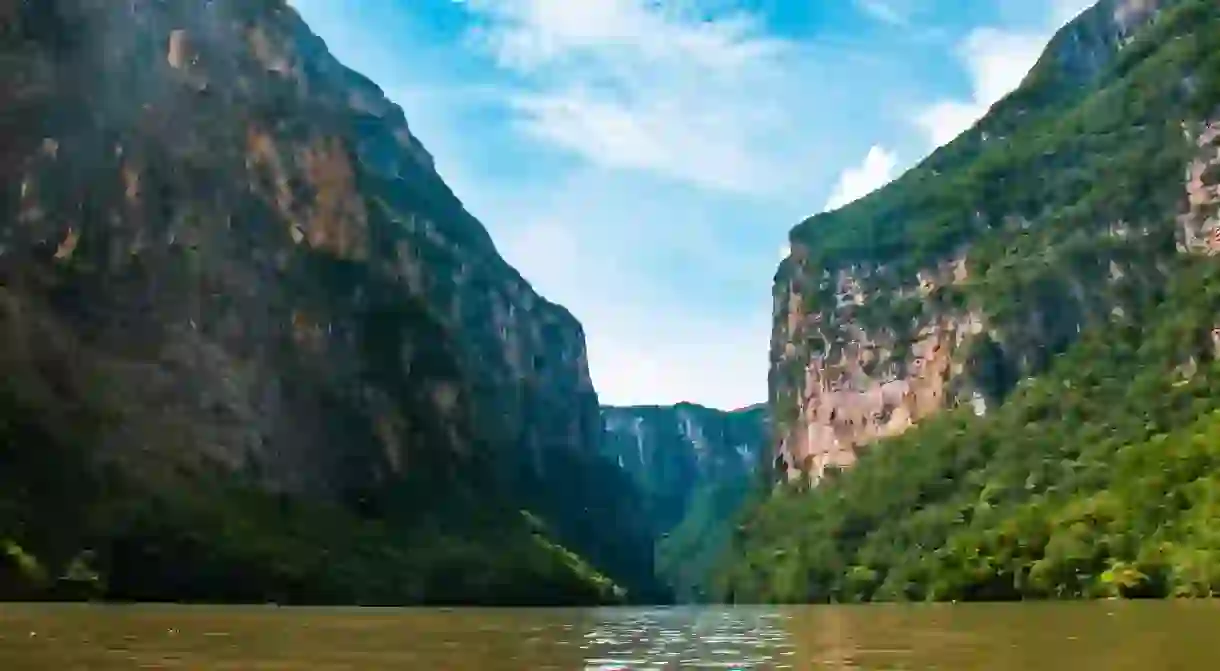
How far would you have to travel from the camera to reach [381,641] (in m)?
37.2

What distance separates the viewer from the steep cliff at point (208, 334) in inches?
4461

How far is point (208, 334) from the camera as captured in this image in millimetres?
136875

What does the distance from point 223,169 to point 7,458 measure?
5363cm

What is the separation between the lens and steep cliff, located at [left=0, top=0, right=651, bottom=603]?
11331 centimetres

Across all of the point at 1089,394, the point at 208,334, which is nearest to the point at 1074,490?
the point at 1089,394

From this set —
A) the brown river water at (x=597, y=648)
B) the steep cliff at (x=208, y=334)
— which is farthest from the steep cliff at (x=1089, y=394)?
the brown river water at (x=597, y=648)

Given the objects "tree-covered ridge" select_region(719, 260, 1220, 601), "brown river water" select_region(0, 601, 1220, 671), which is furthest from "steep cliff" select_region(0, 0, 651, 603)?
"brown river water" select_region(0, 601, 1220, 671)

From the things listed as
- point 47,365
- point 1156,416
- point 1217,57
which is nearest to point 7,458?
point 47,365

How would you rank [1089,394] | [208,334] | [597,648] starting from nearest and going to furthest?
1. [597,648]
2. [208,334]
3. [1089,394]

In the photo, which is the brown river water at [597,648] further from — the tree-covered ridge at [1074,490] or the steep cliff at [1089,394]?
the steep cliff at [1089,394]

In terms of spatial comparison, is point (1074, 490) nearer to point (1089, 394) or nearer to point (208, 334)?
point (1089, 394)

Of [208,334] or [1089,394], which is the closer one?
[208,334]

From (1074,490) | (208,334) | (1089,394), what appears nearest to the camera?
(208,334)

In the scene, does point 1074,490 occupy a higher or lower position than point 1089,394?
lower
